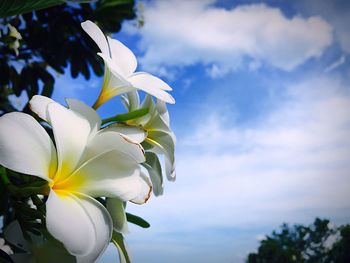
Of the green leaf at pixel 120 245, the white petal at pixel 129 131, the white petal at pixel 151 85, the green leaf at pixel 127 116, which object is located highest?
the white petal at pixel 151 85

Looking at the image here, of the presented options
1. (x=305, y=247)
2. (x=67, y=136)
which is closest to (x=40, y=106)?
(x=67, y=136)

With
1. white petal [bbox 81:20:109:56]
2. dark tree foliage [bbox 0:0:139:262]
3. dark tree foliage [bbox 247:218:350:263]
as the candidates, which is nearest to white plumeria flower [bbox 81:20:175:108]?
white petal [bbox 81:20:109:56]

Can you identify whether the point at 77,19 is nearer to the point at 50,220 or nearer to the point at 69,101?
the point at 69,101

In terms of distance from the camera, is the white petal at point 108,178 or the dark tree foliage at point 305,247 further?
the dark tree foliage at point 305,247

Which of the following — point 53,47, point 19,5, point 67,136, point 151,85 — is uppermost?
point 53,47

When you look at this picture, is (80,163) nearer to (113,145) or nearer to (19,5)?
(113,145)

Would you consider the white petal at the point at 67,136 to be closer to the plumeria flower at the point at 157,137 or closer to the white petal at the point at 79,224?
the white petal at the point at 79,224

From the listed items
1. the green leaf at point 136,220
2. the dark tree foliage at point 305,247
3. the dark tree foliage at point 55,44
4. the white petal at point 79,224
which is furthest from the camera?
the dark tree foliage at point 305,247

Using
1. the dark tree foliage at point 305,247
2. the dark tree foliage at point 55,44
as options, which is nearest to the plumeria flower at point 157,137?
the dark tree foliage at point 55,44
